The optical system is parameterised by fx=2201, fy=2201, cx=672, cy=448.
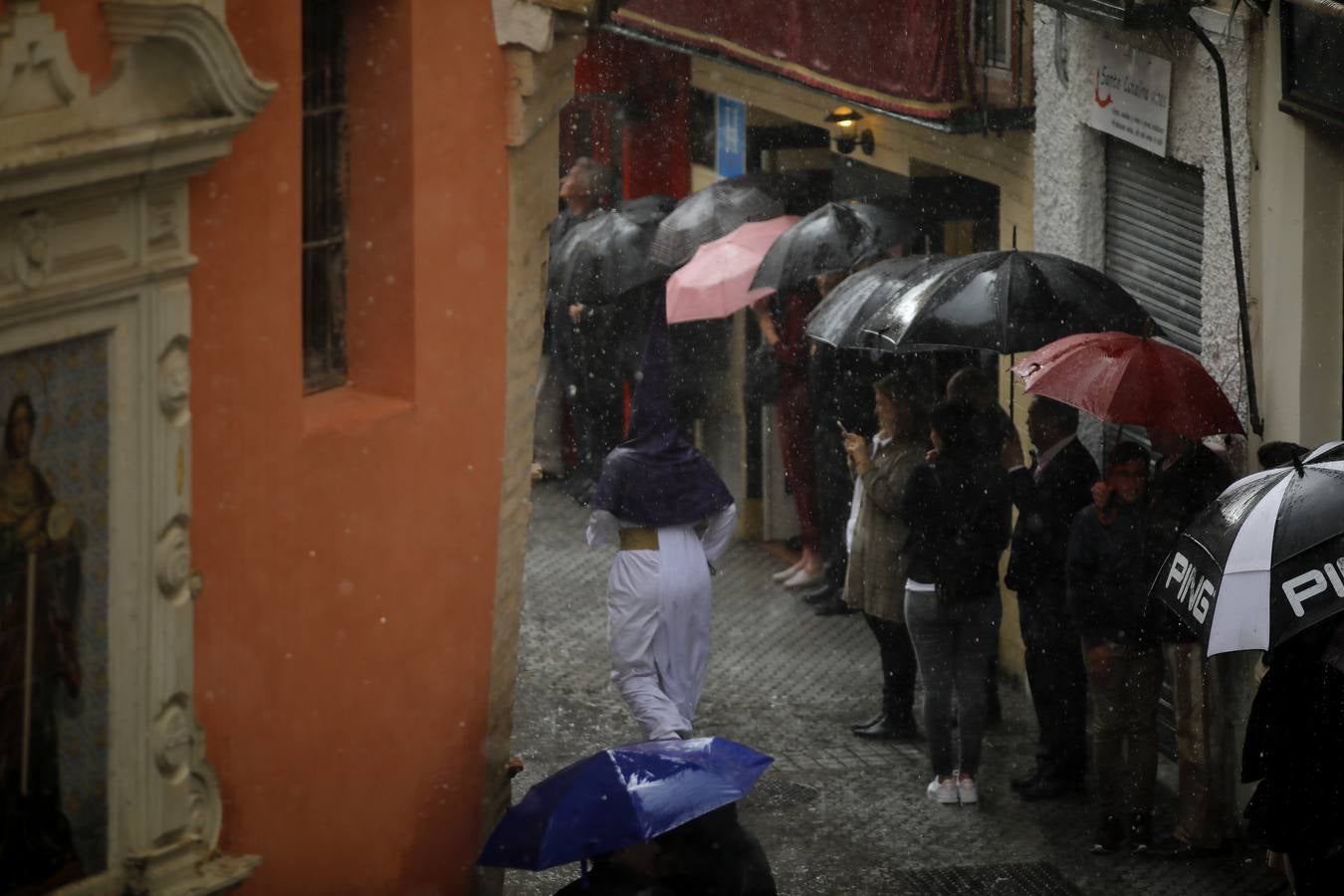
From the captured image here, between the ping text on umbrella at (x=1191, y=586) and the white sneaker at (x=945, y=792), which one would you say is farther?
the white sneaker at (x=945, y=792)

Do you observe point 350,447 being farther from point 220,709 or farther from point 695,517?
point 695,517

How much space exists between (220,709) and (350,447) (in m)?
1.07

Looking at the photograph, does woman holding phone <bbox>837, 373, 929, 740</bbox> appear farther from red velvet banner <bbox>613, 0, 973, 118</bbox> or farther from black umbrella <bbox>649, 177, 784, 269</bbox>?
black umbrella <bbox>649, 177, 784, 269</bbox>

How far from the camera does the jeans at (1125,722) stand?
9406 millimetres

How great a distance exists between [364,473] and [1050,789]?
400cm

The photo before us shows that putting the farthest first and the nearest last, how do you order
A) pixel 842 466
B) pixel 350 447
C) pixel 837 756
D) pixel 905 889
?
pixel 842 466 → pixel 837 756 → pixel 905 889 → pixel 350 447

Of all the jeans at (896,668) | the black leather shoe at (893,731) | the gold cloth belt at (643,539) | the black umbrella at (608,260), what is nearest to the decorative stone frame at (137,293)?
the gold cloth belt at (643,539)

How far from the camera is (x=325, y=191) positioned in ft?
26.2

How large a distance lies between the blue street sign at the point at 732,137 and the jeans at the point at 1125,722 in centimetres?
728

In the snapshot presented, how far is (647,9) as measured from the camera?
1633cm

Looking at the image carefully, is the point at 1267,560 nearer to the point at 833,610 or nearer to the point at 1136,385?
the point at 1136,385

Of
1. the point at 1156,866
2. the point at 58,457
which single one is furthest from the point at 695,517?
the point at 58,457

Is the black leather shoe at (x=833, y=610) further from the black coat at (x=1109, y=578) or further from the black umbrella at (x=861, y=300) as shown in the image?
the black coat at (x=1109, y=578)

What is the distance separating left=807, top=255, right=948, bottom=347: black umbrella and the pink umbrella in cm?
203
